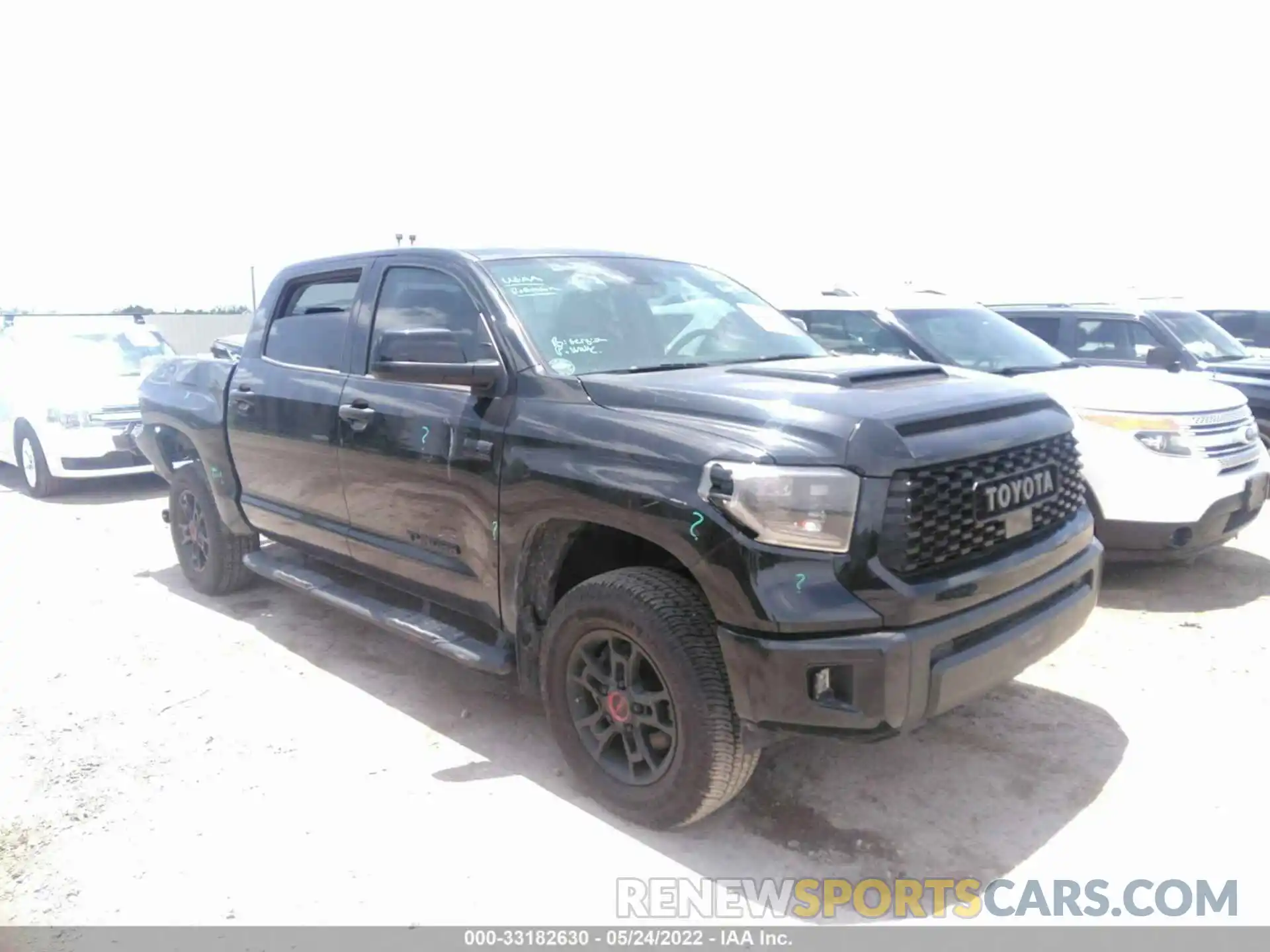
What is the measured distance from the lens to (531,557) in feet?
11.7

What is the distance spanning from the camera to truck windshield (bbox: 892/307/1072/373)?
22.0ft

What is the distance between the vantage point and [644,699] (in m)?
3.16

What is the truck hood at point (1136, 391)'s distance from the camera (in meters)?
5.41

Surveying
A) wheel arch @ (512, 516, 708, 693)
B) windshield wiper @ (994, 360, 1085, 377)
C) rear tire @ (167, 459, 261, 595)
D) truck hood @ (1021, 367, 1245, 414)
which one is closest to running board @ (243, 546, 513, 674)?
wheel arch @ (512, 516, 708, 693)

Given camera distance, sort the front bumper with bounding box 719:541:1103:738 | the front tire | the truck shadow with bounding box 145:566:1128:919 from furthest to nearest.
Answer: the truck shadow with bounding box 145:566:1128:919
the front tire
the front bumper with bounding box 719:541:1103:738

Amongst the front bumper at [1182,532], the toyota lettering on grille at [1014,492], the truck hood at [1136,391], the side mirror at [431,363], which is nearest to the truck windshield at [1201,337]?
the truck hood at [1136,391]

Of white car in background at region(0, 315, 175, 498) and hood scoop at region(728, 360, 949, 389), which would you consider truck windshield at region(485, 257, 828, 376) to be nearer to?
hood scoop at region(728, 360, 949, 389)

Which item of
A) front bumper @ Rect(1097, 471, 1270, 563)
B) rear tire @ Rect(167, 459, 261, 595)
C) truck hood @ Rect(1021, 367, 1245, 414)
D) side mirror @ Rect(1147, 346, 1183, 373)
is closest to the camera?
front bumper @ Rect(1097, 471, 1270, 563)

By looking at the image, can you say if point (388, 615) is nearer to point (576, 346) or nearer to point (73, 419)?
point (576, 346)

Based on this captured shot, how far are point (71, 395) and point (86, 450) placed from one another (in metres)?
0.63

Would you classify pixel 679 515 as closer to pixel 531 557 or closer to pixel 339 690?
pixel 531 557

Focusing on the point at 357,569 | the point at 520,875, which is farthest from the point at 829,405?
the point at 357,569

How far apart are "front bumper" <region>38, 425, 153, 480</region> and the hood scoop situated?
25.8 ft

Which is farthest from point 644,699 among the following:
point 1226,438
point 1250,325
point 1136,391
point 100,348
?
point 1250,325
